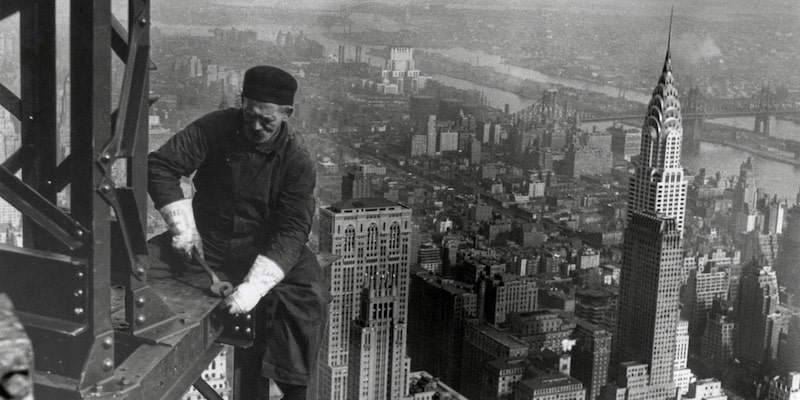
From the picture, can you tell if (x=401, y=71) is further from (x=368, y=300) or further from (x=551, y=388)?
(x=551, y=388)

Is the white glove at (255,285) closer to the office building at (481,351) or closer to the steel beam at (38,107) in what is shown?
the steel beam at (38,107)

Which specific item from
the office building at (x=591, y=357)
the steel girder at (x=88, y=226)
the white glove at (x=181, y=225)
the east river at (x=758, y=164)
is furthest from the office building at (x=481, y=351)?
the steel girder at (x=88, y=226)

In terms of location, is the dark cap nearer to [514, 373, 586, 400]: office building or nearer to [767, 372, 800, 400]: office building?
[514, 373, 586, 400]: office building

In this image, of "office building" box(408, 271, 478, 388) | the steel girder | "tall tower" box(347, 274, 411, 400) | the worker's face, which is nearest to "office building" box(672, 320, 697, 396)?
"office building" box(408, 271, 478, 388)

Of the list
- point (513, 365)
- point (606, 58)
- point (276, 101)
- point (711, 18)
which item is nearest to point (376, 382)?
point (513, 365)

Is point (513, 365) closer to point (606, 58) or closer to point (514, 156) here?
point (514, 156)

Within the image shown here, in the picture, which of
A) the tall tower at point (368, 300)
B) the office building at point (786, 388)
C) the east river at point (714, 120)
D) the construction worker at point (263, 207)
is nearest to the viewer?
the construction worker at point (263, 207)
